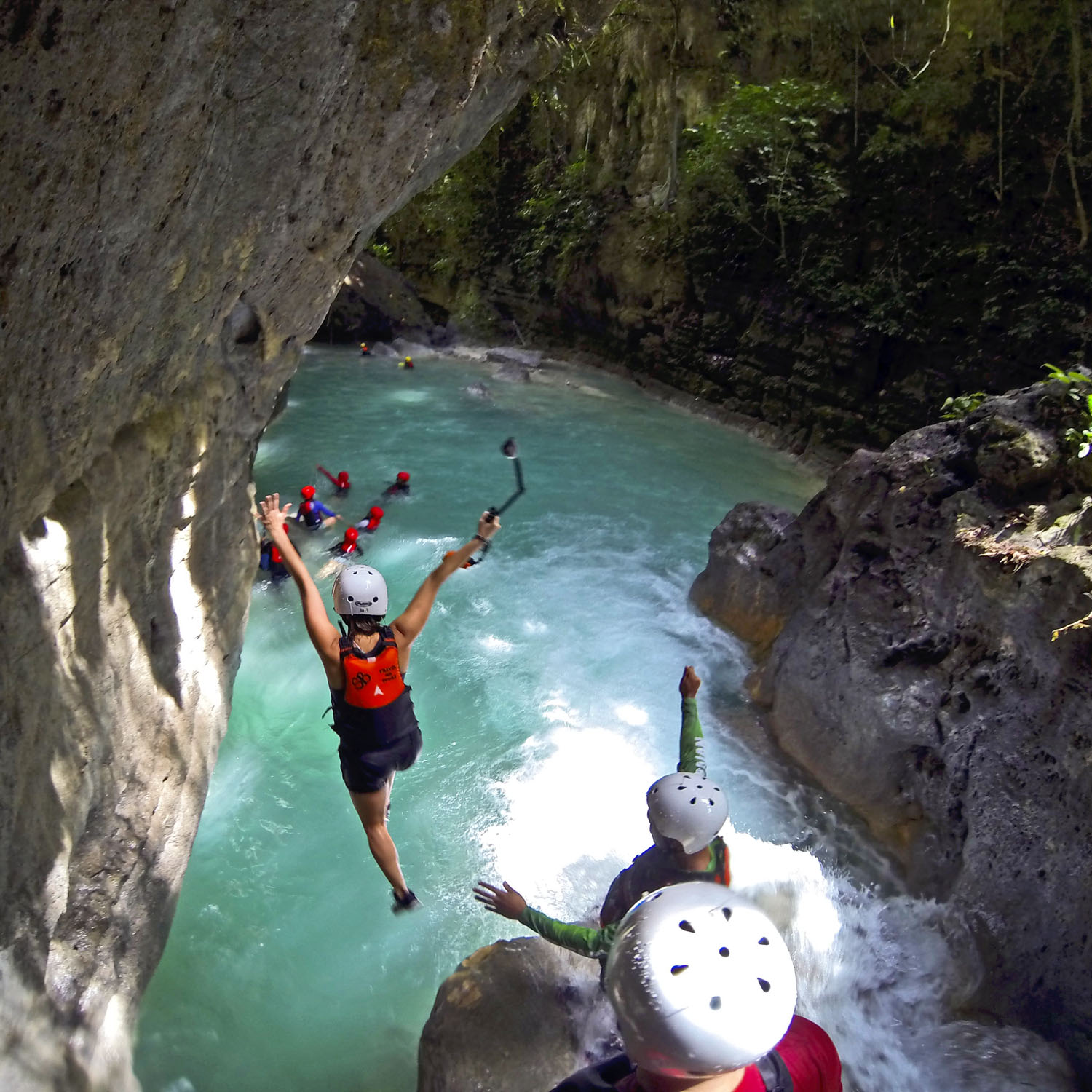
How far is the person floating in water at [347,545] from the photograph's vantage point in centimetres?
778

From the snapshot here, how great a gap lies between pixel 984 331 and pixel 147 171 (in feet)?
38.6

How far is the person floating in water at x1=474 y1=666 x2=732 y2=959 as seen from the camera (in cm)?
257

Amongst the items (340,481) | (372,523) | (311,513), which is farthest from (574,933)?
(340,481)

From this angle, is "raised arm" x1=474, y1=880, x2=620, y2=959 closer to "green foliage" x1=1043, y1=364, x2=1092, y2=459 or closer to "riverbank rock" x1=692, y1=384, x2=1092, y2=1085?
"riverbank rock" x1=692, y1=384, x2=1092, y2=1085

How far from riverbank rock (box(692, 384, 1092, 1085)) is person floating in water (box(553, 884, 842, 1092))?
2.33m

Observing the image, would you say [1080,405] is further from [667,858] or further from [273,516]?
[273,516]

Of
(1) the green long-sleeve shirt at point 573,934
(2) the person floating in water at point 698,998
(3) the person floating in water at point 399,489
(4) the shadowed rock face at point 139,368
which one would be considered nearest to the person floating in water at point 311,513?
(3) the person floating in water at point 399,489

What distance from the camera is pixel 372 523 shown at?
859 centimetres

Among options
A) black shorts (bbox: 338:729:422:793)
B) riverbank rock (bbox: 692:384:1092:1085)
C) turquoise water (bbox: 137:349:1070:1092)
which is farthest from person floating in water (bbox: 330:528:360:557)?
black shorts (bbox: 338:729:422:793)

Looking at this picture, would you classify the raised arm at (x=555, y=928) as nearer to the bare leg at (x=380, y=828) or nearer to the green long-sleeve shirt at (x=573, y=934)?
the green long-sleeve shirt at (x=573, y=934)

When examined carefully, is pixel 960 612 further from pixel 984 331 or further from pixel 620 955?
pixel 984 331

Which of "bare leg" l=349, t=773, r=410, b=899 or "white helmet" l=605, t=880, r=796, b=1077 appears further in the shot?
"bare leg" l=349, t=773, r=410, b=899

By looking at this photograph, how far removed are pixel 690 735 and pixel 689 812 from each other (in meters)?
0.42

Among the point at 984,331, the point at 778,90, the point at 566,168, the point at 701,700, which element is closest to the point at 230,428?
the point at 701,700
